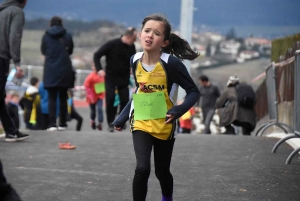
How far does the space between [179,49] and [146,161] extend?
1.05m

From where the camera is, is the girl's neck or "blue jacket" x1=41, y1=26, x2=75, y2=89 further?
"blue jacket" x1=41, y1=26, x2=75, y2=89

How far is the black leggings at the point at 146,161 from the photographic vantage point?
6285 mm

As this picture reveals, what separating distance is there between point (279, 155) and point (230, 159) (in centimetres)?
69

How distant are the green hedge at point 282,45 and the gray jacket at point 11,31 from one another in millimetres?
4734

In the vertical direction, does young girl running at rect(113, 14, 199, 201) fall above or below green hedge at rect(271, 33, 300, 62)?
below

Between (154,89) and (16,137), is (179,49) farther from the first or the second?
(16,137)

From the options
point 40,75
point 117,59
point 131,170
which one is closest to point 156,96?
point 131,170

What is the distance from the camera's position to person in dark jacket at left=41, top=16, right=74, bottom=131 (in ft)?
46.8

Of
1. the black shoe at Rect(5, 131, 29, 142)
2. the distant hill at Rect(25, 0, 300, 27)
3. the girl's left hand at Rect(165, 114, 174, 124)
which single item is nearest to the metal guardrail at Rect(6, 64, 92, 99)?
the distant hill at Rect(25, 0, 300, 27)

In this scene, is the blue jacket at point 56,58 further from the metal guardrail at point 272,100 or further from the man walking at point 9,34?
the metal guardrail at point 272,100

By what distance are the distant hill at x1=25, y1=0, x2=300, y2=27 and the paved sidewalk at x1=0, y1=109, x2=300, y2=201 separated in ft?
23.4

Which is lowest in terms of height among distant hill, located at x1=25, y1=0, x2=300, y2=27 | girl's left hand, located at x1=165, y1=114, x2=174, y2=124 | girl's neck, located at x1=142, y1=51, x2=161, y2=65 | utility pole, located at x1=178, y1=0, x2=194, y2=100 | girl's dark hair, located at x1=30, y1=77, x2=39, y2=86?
girl's dark hair, located at x1=30, y1=77, x2=39, y2=86

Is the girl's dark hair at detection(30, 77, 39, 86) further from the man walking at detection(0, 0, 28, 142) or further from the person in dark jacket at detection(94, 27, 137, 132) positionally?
the man walking at detection(0, 0, 28, 142)

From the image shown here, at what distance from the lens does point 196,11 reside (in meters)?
32.3
